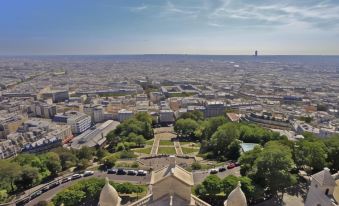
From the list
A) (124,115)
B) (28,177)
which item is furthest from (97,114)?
(28,177)

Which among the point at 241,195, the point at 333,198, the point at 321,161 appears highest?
the point at 241,195

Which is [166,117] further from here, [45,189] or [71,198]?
[71,198]

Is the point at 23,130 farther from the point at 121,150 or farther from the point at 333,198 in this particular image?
the point at 333,198

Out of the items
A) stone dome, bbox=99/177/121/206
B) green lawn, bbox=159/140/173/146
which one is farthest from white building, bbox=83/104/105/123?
stone dome, bbox=99/177/121/206

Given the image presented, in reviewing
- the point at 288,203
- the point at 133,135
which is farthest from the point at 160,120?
the point at 288,203

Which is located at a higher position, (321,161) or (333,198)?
(333,198)

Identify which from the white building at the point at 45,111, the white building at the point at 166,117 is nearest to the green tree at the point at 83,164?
the white building at the point at 166,117

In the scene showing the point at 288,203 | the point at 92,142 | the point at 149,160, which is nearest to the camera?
the point at 288,203
